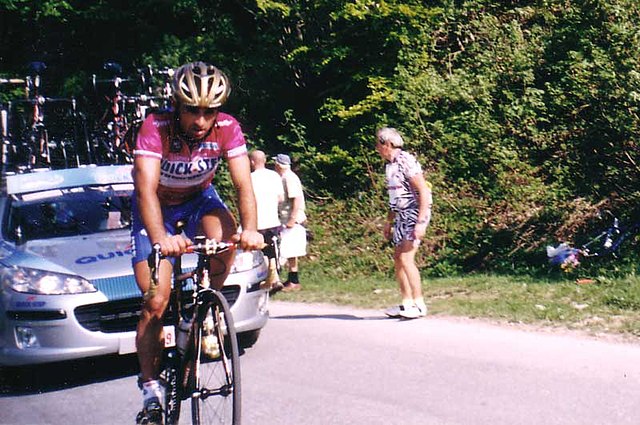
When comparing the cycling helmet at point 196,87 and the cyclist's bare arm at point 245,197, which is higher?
the cycling helmet at point 196,87

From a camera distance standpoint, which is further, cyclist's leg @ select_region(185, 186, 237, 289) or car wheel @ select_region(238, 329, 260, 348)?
car wheel @ select_region(238, 329, 260, 348)

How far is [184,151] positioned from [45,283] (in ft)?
8.13

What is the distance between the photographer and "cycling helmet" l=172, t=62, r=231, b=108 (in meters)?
5.21

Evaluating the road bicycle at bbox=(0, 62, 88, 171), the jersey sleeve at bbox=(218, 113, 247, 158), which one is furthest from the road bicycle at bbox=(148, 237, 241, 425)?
the road bicycle at bbox=(0, 62, 88, 171)

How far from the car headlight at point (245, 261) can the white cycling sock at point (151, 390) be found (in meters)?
2.65

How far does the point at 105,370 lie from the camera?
325 inches

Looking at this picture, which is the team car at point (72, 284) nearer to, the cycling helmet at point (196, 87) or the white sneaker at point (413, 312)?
the white sneaker at point (413, 312)

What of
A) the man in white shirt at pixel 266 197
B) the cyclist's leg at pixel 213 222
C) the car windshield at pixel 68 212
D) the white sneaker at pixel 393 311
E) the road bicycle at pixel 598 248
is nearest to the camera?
the cyclist's leg at pixel 213 222

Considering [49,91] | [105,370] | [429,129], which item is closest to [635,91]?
[429,129]

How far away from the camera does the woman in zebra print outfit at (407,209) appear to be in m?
9.61

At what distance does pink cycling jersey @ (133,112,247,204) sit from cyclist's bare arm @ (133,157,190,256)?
0.07 metres

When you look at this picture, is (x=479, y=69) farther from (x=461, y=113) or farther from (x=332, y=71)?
(x=332, y=71)

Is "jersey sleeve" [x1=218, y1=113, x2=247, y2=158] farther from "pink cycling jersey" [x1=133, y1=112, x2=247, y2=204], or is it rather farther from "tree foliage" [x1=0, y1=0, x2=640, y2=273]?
"tree foliage" [x1=0, y1=0, x2=640, y2=273]

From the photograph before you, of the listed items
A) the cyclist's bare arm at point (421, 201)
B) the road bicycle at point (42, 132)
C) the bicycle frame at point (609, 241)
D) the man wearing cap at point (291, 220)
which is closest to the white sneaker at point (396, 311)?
the cyclist's bare arm at point (421, 201)
